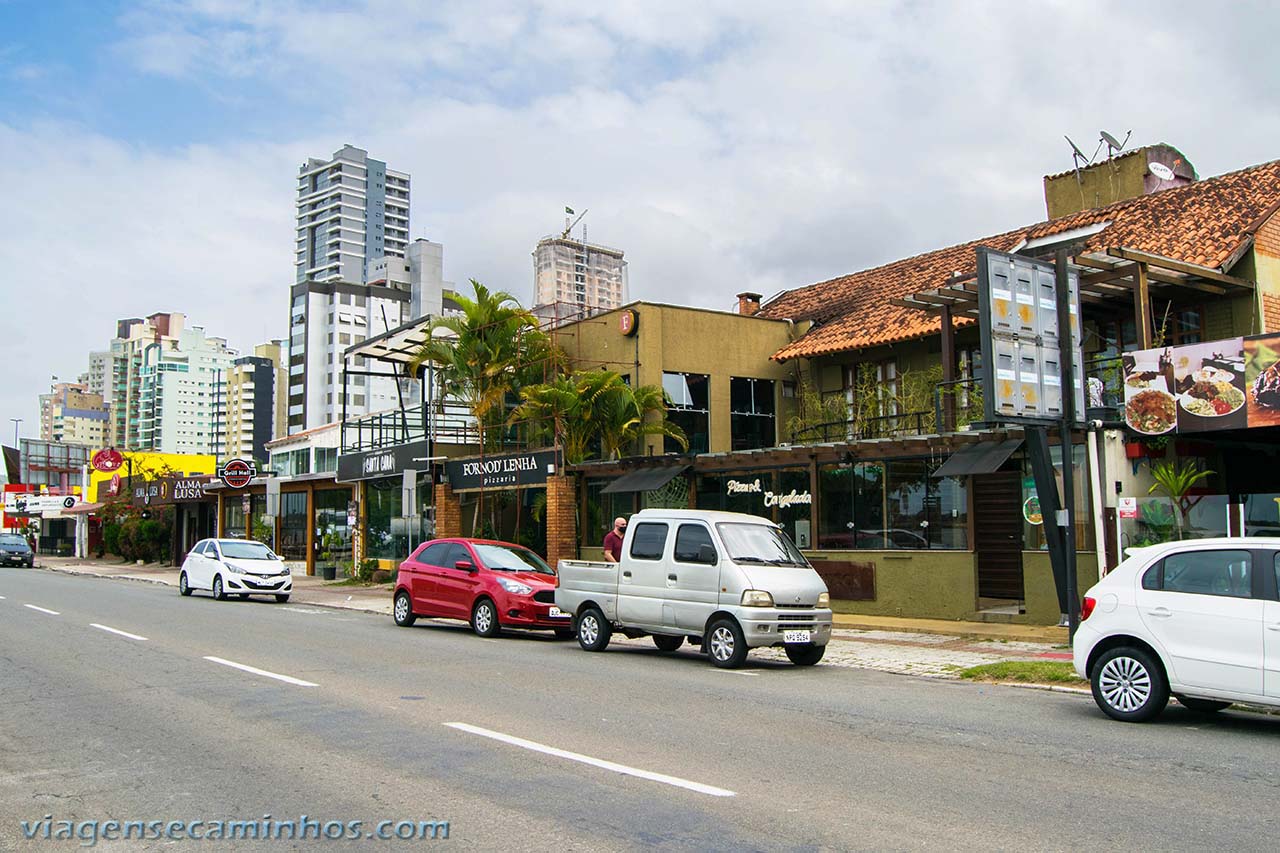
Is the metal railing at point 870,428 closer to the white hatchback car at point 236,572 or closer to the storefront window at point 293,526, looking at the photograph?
the white hatchback car at point 236,572

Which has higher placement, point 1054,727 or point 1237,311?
point 1237,311

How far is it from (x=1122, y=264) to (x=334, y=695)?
44.8ft

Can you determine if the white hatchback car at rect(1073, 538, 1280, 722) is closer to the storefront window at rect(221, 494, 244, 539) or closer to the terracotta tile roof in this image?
the terracotta tile roof

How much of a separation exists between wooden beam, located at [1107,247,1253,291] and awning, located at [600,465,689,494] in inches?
373

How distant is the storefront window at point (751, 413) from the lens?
28234 mm

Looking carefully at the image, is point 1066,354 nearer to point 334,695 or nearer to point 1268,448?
point 1268,448

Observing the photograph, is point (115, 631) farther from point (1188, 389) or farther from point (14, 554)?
point (14, 554)

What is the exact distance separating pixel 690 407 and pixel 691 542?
13458 millimetres

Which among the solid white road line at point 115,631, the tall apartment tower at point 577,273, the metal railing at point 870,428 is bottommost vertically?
the solid white road line at point 115,631

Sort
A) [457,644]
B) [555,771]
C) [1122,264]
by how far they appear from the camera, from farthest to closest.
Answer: [1122,264] → [457,644] → [555,771]

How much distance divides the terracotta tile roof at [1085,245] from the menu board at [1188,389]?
8.14 feet

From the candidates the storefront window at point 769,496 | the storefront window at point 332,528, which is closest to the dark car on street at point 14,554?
the storefront window at point 332,528

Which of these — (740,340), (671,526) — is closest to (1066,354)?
(671,526)

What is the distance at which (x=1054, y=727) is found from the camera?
9.52 meters
